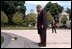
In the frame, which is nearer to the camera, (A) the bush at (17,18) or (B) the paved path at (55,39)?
(B) the paved path at (55,39)

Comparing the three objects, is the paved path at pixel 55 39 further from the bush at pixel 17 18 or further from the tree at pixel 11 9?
the tree at pixel 11 9

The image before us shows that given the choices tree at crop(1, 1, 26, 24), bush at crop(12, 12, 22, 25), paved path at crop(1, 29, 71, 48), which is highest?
tree at crop(1, 1, 26, 24)

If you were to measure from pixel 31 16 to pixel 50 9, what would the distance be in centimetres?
221

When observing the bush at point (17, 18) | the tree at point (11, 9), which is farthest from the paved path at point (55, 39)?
the tree at point (11, 9)

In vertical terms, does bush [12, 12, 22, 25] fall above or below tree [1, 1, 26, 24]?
below

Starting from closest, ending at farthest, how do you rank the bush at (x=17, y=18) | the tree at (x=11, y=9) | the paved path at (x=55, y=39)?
the paved path at (x=55, y=39) < the tree at (x=11, y=9) < the bush at (x=17, y=18)

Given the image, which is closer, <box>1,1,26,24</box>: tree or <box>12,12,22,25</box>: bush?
<box>1,1,26,24</box>: tree

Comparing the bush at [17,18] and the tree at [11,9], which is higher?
the tree at [11,9]

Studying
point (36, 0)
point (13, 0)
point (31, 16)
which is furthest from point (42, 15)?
point (31, 16)

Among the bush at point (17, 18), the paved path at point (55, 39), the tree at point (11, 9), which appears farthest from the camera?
the bush at point (17, 18)

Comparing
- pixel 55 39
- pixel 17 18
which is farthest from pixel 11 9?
pixel 55 39

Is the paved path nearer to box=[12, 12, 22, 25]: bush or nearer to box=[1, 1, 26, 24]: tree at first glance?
box=[12, 12, 22, 25]: bush

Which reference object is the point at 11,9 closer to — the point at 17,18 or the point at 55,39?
the point at 17,18

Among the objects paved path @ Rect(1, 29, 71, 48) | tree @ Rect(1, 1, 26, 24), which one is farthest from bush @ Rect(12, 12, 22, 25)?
paved path @ Rect(1, 29, 71, 48)
